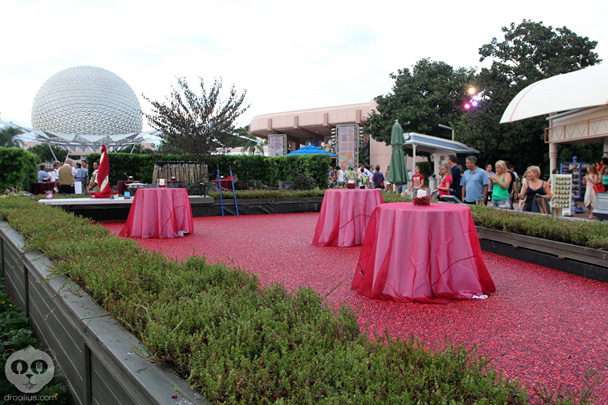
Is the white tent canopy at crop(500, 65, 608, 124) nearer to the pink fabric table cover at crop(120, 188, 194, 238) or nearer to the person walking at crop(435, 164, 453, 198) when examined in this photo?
the person walking at crop(435, 164, 453, 198)

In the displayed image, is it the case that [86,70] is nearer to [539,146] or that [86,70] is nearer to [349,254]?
[539,146]

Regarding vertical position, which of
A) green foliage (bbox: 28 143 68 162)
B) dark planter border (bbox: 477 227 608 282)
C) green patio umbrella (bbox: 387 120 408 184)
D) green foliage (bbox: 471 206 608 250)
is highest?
green foliage (bbox: 28 143 68 162)

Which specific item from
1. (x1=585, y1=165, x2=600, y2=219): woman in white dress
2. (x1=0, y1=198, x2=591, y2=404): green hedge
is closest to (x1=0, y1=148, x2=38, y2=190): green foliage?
(x1=0, y1=198, x2=591, y2=404): green hedge

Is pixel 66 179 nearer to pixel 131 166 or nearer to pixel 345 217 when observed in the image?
pixel 131 166

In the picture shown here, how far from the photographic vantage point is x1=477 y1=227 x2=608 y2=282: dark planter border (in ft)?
15.0

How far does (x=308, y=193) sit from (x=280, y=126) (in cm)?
3702

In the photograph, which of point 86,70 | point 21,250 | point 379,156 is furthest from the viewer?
point 86,70

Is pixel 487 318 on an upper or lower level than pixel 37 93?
lower

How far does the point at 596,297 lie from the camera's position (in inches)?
157

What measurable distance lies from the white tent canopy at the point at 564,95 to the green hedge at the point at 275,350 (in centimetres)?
1314

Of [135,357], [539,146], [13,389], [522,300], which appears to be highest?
[539,146]

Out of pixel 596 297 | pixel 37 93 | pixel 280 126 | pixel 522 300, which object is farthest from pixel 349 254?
pixel 37 93

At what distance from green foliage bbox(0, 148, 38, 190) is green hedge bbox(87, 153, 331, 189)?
3251 millimetres

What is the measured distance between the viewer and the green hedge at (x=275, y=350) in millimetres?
1535
